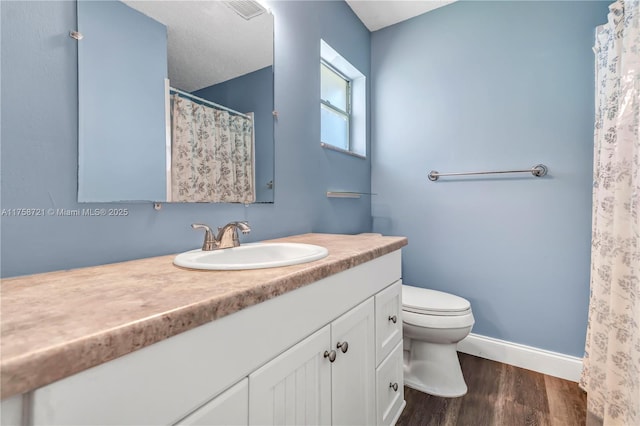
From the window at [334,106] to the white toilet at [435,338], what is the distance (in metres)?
1.22

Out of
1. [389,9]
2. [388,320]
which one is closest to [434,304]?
[388,320]

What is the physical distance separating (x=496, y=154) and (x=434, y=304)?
1065 millimetres

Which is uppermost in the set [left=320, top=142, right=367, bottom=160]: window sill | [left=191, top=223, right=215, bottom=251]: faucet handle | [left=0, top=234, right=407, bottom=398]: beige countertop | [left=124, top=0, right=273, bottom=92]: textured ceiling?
[left=124, top=0, right=273, bottom=92]: textured ceiling

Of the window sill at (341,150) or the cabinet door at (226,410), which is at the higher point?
the window sill at (341,150)

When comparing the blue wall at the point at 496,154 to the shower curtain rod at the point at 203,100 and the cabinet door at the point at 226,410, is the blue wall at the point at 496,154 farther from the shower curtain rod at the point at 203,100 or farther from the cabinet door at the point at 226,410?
the cabinet door at the point at 226,410

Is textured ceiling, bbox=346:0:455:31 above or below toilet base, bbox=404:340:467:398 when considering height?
above

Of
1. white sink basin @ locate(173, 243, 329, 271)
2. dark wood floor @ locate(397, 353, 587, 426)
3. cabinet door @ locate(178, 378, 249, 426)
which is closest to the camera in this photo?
cabinet door @ locate(178, 378, 249, 426)

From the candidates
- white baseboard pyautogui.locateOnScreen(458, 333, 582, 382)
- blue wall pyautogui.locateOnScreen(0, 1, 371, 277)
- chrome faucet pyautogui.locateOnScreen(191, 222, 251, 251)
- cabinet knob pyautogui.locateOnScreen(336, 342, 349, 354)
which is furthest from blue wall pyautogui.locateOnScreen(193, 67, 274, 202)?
white baseboard pyautogui.locateOnScreen(458, 333, 582, 382)

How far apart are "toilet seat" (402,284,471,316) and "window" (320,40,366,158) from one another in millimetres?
1060

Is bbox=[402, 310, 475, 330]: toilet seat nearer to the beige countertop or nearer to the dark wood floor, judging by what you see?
the dark wood floor

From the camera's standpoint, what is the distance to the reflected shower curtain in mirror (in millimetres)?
1036

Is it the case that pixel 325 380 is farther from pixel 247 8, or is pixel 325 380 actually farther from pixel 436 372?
pixel 247 8

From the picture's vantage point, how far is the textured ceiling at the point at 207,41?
1021 millimetres

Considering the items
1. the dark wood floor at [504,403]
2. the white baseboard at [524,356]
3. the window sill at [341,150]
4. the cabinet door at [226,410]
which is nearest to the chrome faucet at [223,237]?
the cabinet door at [226,410]
